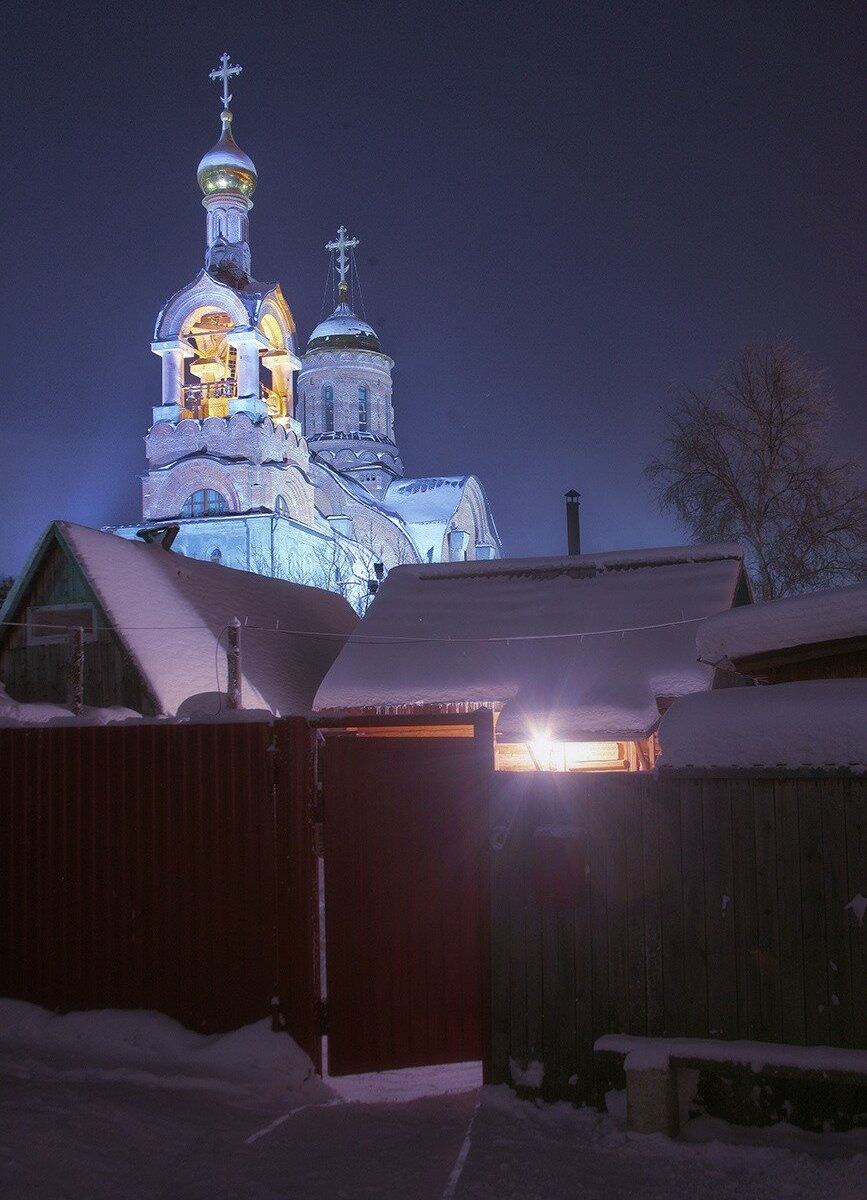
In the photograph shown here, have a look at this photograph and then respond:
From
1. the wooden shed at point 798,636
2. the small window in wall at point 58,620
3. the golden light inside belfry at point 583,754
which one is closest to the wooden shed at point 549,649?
the golden light inside belfry at point 583,754

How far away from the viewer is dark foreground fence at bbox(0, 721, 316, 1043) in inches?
245

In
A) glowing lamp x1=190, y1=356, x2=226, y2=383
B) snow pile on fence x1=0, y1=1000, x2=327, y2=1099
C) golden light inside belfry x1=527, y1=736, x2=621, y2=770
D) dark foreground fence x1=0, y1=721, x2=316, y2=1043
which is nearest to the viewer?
snow pile on fence x1=0, y1=1000, x2=327, y2=1099

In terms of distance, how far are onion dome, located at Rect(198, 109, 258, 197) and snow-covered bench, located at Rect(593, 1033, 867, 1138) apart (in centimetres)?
4514

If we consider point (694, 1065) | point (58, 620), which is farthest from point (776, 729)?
point (58, 620)

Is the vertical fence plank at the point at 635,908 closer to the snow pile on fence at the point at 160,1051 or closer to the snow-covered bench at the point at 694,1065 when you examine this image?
the snow-covered bench at the point at 694,1065

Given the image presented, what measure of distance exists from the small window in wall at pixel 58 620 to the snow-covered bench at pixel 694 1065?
43.6 ft

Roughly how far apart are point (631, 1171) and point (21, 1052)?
3788 millimetres

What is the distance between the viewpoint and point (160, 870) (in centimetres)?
651

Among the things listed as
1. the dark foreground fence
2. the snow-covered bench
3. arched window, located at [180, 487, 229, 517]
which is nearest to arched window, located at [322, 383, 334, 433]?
arched window, located at [180, 487, 229, 517]

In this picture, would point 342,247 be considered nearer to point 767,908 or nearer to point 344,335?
point 344,335

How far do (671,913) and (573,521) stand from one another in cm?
1947

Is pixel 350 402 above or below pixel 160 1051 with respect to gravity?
above

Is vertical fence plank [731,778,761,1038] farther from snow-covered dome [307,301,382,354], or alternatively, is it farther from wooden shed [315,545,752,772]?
snow-covered dome [307,301,382,354]

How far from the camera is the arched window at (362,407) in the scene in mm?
58406
